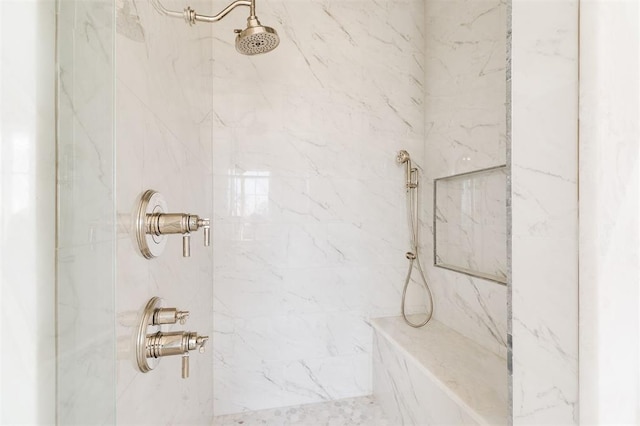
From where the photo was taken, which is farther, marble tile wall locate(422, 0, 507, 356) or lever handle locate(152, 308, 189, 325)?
marble tile wall locate(422, 0, 507, 356)

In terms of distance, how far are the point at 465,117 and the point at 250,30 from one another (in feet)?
3.90

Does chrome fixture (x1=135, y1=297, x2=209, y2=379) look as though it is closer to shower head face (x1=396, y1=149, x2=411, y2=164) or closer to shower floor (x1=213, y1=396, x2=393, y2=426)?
shower floor (x1=213, y1=396, x2=393, y2=426)

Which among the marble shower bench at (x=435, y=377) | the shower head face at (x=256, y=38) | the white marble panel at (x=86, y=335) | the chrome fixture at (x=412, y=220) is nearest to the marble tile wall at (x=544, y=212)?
the marble shower bench at (x=435, y=377)

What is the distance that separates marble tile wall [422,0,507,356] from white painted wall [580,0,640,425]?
27.5 inches

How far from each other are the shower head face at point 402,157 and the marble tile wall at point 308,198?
0.14 feet

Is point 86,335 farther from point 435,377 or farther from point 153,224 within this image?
point 435,377

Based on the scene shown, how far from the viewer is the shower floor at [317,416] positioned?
5.17 ft

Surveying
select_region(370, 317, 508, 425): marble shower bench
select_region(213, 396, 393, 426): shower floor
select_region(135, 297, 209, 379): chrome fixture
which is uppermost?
select_region(135, 297, 209, 379): chrome fixture

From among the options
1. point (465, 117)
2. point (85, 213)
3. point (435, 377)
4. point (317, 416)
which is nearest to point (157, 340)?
point (85, 213)

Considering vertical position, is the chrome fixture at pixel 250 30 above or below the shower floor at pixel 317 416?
above

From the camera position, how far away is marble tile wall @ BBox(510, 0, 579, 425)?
2.37 ft

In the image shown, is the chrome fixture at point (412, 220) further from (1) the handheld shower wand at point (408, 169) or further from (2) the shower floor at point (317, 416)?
(2) the shower floor at point (317, 416)

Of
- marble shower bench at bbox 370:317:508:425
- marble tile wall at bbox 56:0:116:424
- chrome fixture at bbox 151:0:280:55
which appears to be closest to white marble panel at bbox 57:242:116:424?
marble tile wall at bbox 56:0:116:424

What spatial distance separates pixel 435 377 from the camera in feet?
4.09
